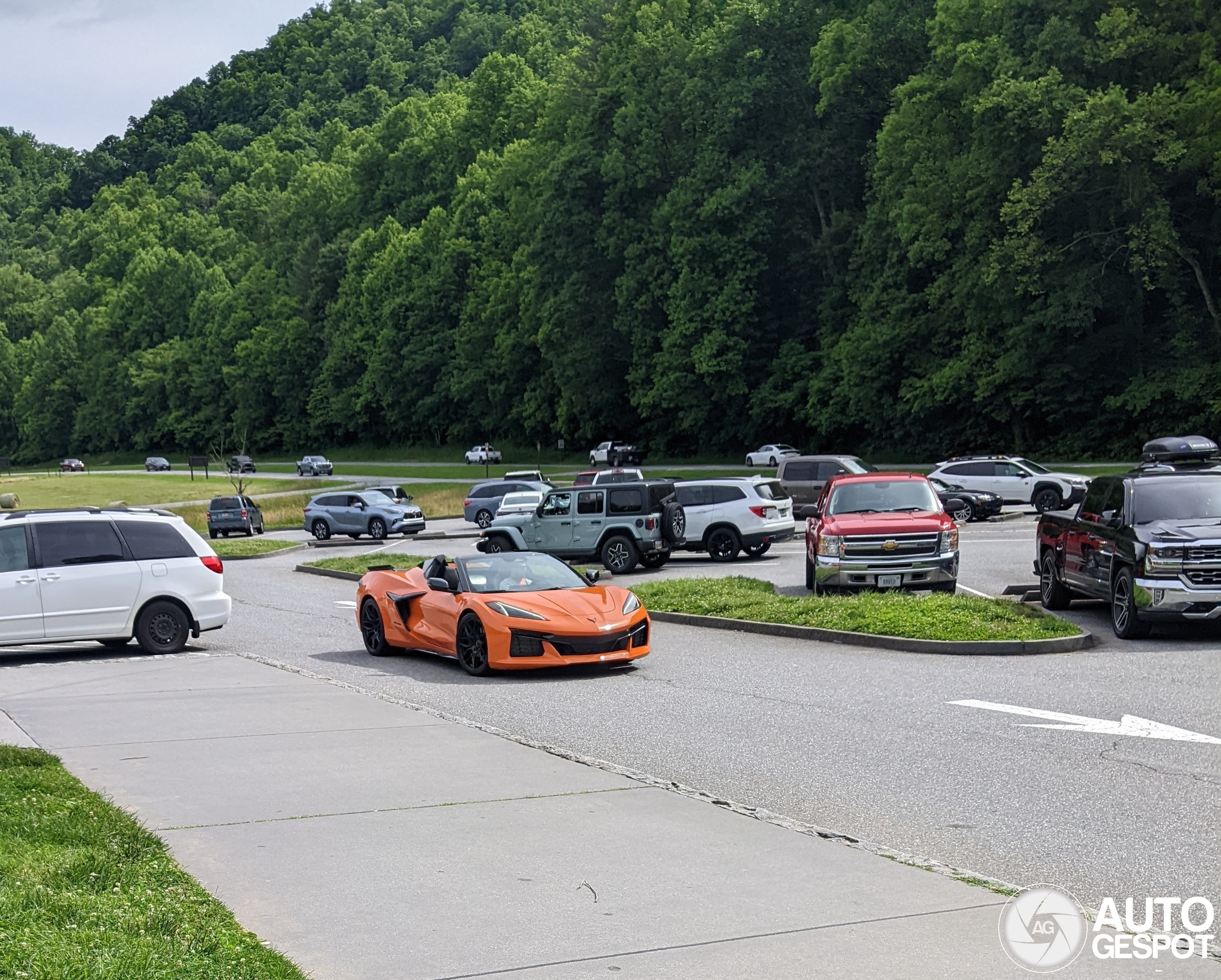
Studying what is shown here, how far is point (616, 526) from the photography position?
2942 centimetres

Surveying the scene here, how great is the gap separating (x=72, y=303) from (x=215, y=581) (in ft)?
525

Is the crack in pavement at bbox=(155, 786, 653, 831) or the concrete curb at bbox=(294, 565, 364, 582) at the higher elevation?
the crack in pavement at bbox=(155, 786, 653, 831)

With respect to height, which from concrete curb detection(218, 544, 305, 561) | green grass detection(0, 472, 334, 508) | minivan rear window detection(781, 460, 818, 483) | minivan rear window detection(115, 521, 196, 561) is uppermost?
minivan rear window detection(115, 521, 196, 561)

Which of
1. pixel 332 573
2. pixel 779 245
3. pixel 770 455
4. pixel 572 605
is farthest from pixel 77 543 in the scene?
pixel 779 245

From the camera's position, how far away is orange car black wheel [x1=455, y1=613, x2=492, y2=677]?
1519 centimetres

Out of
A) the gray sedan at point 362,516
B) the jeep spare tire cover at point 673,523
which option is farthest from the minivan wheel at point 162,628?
the gray sedan at point 362,516

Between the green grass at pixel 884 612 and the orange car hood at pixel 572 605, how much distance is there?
10.6ft

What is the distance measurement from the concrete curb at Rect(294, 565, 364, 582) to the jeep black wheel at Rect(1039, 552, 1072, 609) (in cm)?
1428

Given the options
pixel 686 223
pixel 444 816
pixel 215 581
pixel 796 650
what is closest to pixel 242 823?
pixel 444 816

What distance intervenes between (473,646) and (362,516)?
34337 mm

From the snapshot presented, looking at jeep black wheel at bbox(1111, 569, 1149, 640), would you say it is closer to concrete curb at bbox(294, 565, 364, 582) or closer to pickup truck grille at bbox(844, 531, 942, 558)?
pickup truck grille at bbox(844, 531, 942, 558)

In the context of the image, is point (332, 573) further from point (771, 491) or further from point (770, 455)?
point (770, 455)

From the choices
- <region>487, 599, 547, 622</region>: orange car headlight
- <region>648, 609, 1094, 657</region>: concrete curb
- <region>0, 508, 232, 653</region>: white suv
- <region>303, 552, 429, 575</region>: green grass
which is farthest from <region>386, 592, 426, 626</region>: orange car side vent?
<region>303, 552, 429, 575</region>: green grass

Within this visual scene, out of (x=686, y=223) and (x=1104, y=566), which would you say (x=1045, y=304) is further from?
(x=1104, y=566)
